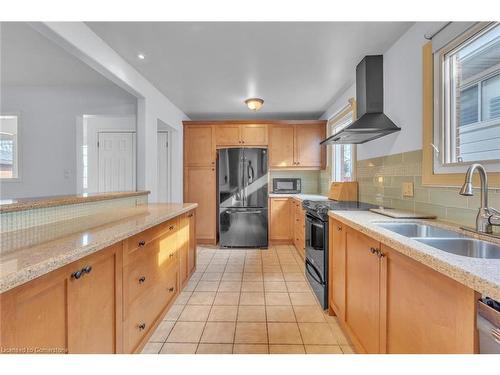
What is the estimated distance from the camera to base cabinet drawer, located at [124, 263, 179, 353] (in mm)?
1408

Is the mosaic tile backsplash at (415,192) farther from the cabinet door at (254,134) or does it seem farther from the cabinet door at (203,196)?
the cabinet door at (203,196)

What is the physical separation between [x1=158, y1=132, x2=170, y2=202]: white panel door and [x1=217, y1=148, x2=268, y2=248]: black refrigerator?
0.95 metres

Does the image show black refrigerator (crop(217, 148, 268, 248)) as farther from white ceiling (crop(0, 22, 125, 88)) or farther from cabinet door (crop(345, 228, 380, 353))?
cabinet door (crop(345, 228, 380, 353))

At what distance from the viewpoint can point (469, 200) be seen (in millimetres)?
1388

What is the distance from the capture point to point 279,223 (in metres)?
4.27

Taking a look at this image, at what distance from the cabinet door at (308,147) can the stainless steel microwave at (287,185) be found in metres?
0.37

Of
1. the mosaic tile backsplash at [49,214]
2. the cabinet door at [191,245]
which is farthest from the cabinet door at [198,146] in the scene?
the mosaic tile backsplash at [49,214]

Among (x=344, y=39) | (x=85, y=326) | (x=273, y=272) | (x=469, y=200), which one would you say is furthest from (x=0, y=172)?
(x=469, y=200)

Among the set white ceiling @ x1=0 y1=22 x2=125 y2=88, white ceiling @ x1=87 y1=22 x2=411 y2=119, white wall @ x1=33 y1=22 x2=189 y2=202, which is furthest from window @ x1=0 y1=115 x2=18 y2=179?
white ceiling @ x1=87 y1=22 x2=411 y2=119

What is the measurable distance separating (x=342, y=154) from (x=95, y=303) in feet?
11.6

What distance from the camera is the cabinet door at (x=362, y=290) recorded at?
1288 millimetres

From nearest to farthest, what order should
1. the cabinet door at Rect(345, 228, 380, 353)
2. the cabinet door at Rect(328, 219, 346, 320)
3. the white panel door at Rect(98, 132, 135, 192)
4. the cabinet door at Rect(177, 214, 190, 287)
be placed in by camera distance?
1. the cabinet door at Rect(345, 228, 380, 353)
2. the cabinet door at Rect(328, 219, 346, 320)
3. the cabinet door at Rect(177, 214, 190, 287)
4. the white panel door at Rect(98, 132, 135, 192)

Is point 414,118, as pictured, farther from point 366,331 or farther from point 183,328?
point 183,328
